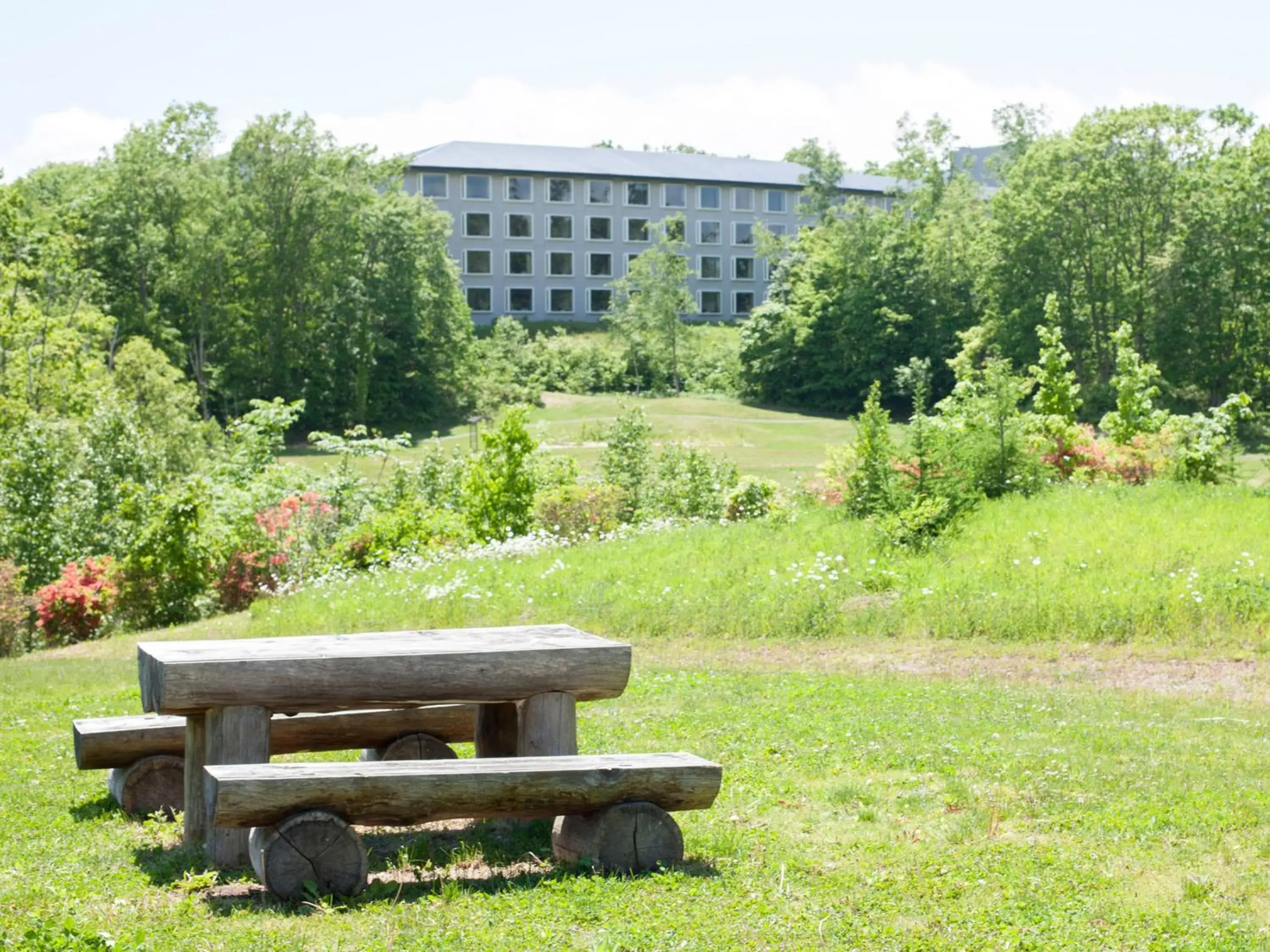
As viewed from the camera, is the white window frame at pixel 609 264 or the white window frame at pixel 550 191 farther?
the white window frame at pixel 609 264

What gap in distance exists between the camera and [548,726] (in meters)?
5.86

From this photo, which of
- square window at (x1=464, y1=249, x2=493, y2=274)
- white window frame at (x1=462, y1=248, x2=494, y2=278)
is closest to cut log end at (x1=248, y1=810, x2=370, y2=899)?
white window frame at (x1=462, y1=248, x2=494, y2=278)

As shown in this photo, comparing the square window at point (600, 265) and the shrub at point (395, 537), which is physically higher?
the square window at point (600, 265)

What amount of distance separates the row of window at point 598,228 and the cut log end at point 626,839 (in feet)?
250

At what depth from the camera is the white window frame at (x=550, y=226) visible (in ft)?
272

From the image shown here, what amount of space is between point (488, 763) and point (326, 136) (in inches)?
2107

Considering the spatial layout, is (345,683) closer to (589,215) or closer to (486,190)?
(486,190)

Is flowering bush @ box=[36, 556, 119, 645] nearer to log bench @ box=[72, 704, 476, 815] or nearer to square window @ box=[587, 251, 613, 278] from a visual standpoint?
log bench @ box=[72, 704, 476, 815]

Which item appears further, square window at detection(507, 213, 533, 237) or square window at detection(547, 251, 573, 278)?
square window at detection(547, 251, 573, 278)

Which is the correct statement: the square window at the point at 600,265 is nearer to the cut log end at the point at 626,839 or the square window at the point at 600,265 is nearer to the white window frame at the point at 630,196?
the white window frame at the point at 630,196

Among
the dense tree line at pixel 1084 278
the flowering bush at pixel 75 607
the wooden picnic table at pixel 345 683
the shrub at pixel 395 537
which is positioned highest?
the dense tree line at pixel 1084 278

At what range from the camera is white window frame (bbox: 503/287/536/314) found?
82875 millimetres

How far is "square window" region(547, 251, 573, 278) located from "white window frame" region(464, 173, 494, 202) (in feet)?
16.4

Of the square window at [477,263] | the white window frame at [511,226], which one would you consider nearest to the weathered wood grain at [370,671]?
the square window at [477,263]
